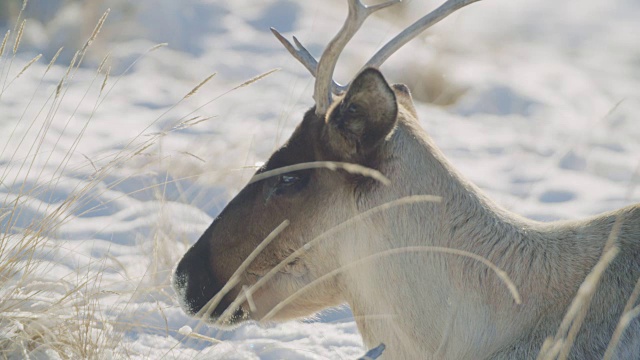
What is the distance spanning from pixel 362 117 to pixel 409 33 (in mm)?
618

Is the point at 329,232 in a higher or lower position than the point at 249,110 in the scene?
higher

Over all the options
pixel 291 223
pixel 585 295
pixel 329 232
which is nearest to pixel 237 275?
pixel 291 223

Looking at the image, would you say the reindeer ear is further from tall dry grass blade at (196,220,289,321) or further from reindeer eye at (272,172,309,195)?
tall dry grass blade at (196,220,289,321)

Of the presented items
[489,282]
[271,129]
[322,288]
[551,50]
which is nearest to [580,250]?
[489,282]

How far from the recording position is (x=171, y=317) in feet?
15.8

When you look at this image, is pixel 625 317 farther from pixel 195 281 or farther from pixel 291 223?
pixel 195 281

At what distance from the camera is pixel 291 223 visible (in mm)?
3490

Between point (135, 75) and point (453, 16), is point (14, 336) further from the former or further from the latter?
point (453, 16)

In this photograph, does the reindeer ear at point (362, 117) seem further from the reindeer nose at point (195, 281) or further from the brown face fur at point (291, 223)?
the reindeer nose at point (195, 281)

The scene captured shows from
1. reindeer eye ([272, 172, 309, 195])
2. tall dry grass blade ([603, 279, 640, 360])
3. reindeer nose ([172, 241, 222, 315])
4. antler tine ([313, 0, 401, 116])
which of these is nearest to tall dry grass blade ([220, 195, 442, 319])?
reindeer nose ([172, 241, 222, 315])

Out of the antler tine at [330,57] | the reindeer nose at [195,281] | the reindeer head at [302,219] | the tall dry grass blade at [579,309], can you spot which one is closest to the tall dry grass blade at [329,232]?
the reindeer head at [302,219]

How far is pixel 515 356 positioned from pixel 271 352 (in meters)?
1.69

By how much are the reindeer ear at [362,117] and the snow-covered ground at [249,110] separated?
4.36 feet

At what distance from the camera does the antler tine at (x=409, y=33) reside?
3.63 meters
